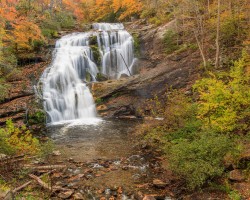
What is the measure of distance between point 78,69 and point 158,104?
855 cm

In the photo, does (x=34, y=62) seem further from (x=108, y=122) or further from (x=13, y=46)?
(x=108, y=122)

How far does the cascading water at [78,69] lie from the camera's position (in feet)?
59.7

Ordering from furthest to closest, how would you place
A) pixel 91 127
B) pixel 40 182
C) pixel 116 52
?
pixel 116 52 < pixel 91 127 < pixel 40 182

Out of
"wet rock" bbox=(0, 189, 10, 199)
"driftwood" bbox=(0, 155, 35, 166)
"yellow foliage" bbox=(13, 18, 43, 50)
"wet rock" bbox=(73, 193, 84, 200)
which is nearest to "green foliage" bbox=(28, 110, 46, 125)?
"driftwood" bbox=(0, 155, 35, 166)

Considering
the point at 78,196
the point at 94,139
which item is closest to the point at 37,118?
the point at 94,139

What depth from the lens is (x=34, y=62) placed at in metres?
21.9

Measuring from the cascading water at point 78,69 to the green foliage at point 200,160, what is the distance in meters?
A: 11.3

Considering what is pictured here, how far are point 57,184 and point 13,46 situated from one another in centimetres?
1723

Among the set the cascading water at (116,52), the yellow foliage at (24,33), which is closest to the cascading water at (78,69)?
the cascading water at (116,52)

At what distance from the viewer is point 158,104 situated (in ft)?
53.7

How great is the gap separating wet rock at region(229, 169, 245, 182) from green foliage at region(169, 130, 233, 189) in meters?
0.28

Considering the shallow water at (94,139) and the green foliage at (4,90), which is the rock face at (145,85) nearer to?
the shallow water at (94,139)

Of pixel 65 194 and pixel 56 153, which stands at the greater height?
pixel 65 194

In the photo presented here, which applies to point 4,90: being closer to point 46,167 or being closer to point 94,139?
point 94,139
